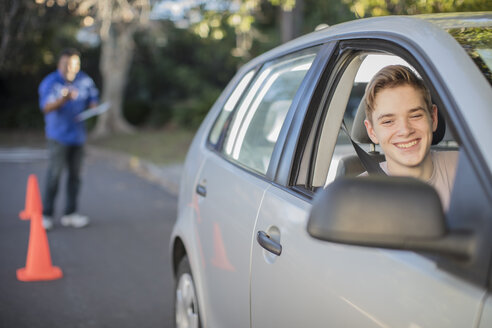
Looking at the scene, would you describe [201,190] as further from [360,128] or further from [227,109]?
[360,128]

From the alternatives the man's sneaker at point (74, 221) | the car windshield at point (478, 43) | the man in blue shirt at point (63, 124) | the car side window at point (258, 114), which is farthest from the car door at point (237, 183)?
the man's sneaker at point (74, 221)

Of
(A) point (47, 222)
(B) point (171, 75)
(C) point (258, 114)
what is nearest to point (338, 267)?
(C) point (258, 114)

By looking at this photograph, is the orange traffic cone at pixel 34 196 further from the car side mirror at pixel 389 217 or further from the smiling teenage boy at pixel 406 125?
the car side mirror at pixel 389 217

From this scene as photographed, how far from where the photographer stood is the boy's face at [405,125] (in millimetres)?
2334

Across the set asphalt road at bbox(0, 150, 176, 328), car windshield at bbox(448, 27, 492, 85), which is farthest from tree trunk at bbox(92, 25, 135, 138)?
car windshield at bbox(448, 27, 492, 85)

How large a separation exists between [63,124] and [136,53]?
24.3 metres

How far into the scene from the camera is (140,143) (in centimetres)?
1936

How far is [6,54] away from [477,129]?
2357cm

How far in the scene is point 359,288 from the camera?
1.75 m

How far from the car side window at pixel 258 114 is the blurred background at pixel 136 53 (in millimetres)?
6335

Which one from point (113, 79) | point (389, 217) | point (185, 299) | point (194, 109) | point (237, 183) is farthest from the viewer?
point (194, 109)

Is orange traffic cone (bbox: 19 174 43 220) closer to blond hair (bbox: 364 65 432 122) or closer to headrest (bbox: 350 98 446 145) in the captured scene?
headrest (bbox: 350 98 446 145)

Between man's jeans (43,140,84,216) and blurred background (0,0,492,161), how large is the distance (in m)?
3.32

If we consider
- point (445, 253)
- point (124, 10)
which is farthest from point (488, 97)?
point (124, 10)
